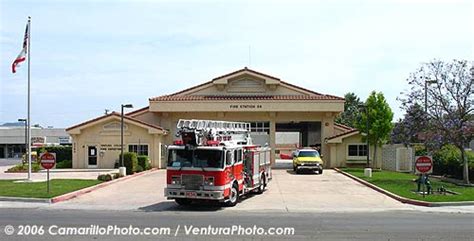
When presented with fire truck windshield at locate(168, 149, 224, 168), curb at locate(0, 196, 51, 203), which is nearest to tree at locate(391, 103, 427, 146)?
fire truck windshield at locate(168, 149, 224, 168)

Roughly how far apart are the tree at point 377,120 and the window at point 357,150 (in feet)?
4.48

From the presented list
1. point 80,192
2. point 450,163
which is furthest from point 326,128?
point 80,192

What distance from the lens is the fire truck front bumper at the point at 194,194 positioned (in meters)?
18.3

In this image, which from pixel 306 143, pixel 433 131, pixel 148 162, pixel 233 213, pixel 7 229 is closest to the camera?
pixel 7 229

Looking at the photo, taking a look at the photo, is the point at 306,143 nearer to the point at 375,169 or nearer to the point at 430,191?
the point at 375,169

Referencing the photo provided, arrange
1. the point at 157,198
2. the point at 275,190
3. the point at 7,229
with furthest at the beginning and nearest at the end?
the point at 275,190, the point at 157,198, the point at 7,229

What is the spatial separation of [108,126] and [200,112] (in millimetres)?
7213

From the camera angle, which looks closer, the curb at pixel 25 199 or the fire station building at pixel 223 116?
the curb at pixel 25 199

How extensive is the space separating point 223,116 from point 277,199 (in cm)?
2315

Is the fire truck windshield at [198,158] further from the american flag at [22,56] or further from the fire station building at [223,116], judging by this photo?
the fire station building at [223,116]

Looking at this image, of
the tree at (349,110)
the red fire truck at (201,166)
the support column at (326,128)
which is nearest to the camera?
the red fire truck at (201,166)

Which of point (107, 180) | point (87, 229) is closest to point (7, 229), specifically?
point (87, 229)

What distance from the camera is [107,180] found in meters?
30.3

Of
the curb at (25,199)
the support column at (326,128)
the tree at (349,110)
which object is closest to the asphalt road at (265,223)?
the curb at (25,199)
